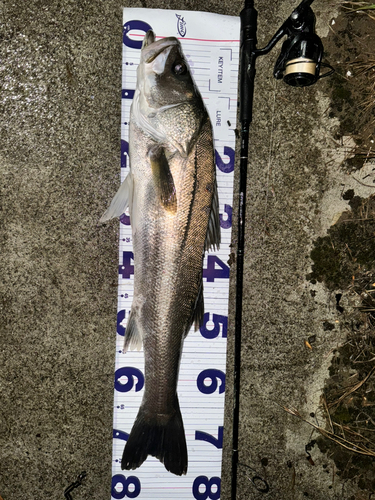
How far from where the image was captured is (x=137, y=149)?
2025mm

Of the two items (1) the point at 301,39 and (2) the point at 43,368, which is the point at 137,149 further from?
(2) the point at 43,368

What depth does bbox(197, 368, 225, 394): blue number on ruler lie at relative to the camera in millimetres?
2455

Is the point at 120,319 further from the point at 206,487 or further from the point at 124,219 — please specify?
the point at 206,487

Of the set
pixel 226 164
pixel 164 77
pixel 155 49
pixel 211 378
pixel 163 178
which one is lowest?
pixel 211 378

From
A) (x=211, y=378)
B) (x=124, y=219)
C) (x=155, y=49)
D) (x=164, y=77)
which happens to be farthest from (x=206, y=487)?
(x=155, y=49)

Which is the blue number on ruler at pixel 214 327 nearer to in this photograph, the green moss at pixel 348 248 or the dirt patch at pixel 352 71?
the green moss at pixel 348 248

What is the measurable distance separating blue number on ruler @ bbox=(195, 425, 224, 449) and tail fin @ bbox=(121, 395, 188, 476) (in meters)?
0.23

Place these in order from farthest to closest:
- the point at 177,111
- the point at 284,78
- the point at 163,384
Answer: the point at 284,78 → the point at 163,384 → the point at 177,111

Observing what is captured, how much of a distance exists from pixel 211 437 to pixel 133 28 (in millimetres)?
2721

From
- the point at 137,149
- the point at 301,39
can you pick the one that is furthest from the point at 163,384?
the point at 301,39

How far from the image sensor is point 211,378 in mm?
2463

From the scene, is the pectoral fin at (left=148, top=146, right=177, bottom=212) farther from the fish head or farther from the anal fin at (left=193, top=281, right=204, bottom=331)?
the anal fin at (left=193, top=281, right=204, bottom=331)

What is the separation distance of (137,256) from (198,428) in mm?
1269

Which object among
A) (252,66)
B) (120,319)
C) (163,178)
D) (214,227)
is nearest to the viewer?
(163,178)
